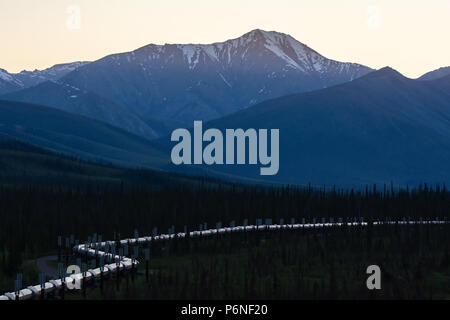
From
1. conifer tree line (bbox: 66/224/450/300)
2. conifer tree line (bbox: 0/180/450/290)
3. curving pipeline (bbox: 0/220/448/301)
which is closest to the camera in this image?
curving pipeline (bbox: 0/220/448/301)

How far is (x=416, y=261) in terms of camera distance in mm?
86375

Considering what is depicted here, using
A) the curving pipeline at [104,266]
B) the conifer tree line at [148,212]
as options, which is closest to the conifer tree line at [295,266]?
the curving pipeline at [104,266]

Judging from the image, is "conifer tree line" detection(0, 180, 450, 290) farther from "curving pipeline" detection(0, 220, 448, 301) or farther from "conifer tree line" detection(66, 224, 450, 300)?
"conifer tree line" detection(66, 224, 450, 300)

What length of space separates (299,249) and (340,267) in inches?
576

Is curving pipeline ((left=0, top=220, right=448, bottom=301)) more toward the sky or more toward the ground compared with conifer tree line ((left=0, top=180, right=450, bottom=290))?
more toward the ground

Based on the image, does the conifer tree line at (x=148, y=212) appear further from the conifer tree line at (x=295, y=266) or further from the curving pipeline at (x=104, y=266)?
the conifer tree line at (x=295, y=266)

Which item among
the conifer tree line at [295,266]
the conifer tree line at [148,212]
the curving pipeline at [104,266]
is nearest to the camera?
the curving pipeline at [104,266]

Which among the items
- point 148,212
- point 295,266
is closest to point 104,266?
point 295,266

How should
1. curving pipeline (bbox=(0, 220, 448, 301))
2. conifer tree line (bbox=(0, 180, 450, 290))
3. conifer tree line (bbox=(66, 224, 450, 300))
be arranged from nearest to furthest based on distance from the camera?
curving pipeline (bbox=(0, 220, 448, 301))
conifer tree line (bbox=(66, 224, 450, 300))
conifer tree line (bbox=(0, 180, 450, 290))

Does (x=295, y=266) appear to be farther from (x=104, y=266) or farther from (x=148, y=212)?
(x=148, y=212)

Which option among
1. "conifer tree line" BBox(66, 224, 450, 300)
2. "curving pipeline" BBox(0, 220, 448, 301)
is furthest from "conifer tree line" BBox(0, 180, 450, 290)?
"conifer tree line" BBox(66, 224, 450, 300)

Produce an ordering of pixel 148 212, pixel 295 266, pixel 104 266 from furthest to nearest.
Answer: pixel 148 212, pixel 295 266, pixel 104 266

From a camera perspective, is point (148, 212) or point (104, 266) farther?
→ point (148, 212)
